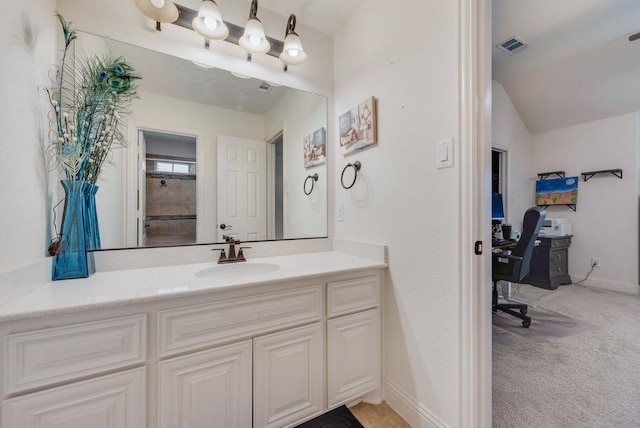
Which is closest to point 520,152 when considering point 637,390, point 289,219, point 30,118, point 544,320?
point 544,320

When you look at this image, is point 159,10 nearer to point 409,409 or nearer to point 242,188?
point 242,188

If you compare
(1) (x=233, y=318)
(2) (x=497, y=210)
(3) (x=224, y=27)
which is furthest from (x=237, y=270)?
(2) (x=497, y=210)

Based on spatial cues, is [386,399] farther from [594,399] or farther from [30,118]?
[30,118]

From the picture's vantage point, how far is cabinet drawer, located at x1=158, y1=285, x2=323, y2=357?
959 millimetres

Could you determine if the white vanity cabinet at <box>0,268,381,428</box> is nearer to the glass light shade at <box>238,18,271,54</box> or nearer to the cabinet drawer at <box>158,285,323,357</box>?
the cabinet drawer at <box>158,285,323,357</box>

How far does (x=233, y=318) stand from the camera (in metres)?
1.06

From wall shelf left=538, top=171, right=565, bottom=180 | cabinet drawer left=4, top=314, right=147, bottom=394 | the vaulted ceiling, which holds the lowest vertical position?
cabinet drawer left=4, top=314, right=147, bottom=394

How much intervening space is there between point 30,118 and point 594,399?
3.07 metres

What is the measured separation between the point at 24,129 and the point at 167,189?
589 millimetres

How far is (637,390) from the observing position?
4.88 feet

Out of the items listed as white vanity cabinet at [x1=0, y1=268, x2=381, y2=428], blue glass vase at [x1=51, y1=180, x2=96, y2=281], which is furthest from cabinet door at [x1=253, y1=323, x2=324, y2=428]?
blue glass vase at [x1=51, y1=180, x2=96, y2=281]

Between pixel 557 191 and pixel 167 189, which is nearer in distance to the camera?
pixel 167 189

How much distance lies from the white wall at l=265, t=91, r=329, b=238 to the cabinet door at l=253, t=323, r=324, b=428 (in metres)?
0.77

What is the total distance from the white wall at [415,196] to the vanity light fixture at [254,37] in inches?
24.8
